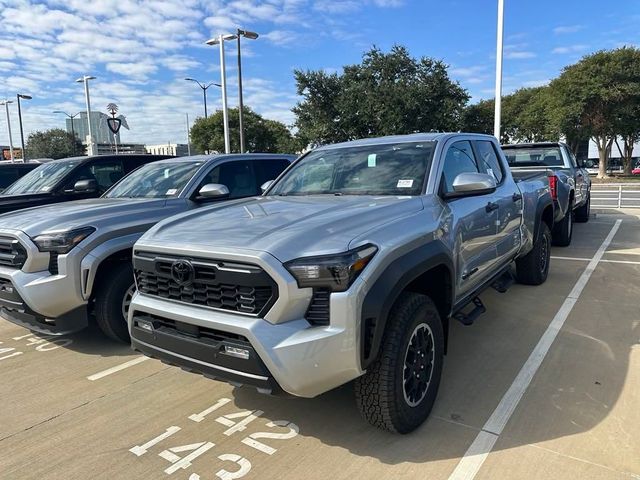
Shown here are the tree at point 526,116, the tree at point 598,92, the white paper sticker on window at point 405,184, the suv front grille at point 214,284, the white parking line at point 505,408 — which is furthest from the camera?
the tree at point 526,116

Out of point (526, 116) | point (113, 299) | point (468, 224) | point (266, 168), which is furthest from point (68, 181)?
point (526, 116)

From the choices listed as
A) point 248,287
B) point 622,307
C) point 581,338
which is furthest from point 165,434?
point 622,307

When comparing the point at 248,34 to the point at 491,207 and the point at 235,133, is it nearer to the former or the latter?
the point at 491,207

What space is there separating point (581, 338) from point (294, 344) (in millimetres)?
3217

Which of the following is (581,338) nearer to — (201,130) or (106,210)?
(106,210)

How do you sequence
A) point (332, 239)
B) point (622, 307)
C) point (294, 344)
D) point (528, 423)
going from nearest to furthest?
point (294, 344)
point (332, 239)
point (528, 423)
point (622, 307)

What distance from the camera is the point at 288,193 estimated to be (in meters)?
4.32

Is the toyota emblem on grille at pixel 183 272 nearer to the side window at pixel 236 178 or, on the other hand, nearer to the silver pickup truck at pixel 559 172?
the side window at pixel 236 178

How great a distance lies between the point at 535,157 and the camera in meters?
9.80

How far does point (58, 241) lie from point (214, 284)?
2222 millimetres

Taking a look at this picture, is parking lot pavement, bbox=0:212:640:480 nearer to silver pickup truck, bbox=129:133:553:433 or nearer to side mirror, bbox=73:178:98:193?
silver pickup truck, bbox=129:133:553:433

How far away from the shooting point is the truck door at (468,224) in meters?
3.67

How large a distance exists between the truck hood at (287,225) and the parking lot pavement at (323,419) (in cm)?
123

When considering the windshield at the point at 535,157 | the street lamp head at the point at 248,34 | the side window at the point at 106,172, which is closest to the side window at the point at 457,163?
the side window at the point at 106,172
